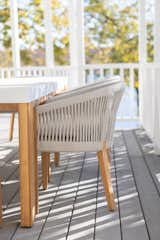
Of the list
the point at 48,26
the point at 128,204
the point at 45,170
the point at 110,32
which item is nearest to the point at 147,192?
the point at 128,204

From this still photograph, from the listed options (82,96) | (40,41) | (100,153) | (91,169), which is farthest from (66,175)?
(40,41)

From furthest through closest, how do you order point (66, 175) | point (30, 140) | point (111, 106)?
point (66, 175) < point (111, 106) < point (30, 140)

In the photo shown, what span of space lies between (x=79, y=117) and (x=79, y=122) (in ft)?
0.12

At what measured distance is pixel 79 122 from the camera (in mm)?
2797

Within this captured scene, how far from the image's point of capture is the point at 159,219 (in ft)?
8.51

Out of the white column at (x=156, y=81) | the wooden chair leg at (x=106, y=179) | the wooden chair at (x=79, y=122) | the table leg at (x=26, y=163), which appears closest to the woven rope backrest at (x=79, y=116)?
the wooden chair at (x=79, y=122)

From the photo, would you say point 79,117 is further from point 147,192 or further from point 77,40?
point 77,40

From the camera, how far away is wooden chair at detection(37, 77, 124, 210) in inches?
108

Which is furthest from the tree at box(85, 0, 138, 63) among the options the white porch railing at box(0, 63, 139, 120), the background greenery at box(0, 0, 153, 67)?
the white porch railing at box(0, 63, 139, 120)

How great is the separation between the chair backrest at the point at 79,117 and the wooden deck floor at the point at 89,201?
43 cm

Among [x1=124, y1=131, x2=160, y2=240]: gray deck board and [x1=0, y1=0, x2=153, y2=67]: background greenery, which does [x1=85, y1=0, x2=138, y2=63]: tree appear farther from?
[x1=124, y1=131, x2=160, y2=240]: gray deck board

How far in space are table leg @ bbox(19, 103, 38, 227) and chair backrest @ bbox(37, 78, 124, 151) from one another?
0.25 meters

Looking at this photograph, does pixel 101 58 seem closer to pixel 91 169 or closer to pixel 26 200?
pixel 91 169

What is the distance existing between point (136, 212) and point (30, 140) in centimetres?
85
